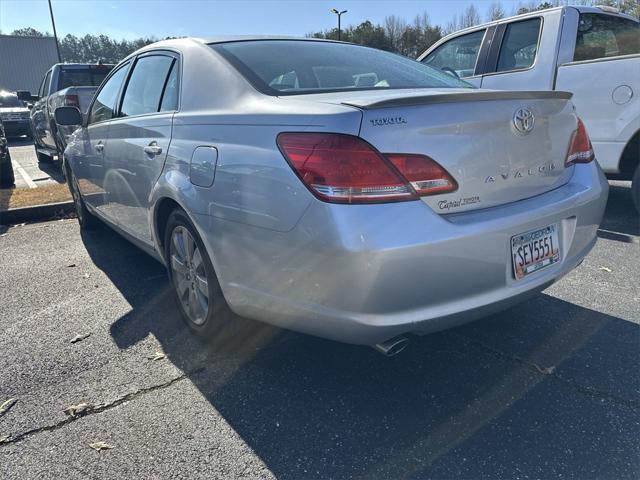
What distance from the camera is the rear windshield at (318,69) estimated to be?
2.52m

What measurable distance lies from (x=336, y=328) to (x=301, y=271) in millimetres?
262

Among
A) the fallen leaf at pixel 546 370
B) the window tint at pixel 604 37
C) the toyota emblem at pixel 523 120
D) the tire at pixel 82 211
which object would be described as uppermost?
the window tint at pixel 604 37

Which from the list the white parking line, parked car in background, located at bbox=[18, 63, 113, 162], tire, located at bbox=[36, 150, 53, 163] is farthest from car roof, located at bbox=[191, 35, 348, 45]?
tire, located at bbox=[36, 150, 53, 163]

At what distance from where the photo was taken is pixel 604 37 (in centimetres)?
536

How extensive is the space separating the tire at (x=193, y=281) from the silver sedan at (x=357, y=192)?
0.5 inches

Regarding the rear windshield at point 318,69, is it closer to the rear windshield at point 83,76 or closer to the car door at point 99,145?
the car door at point 99,145

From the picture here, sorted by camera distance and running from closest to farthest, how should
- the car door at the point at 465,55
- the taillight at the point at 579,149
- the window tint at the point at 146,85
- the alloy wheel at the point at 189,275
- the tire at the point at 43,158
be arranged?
the taillight at the point at 579,149
the alloy wheel at the point at 189,275
the window tint at the point at 146,85
the car door at the point at 465,55
the tire at the point at 43,158

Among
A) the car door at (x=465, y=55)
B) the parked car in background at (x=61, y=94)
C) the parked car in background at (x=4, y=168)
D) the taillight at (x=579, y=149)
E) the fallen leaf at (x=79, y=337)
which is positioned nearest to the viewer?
the taillight at (x=579, y=149)

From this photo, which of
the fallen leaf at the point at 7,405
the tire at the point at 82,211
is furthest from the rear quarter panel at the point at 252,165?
the tire at the point at 82,211

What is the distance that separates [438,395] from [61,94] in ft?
26.7

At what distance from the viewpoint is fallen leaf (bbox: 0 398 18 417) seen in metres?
2.36

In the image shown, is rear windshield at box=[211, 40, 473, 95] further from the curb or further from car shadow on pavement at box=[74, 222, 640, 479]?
the curb

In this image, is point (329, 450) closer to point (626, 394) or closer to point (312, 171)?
point (312, 171)

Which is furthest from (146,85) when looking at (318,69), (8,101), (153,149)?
(8,101)
